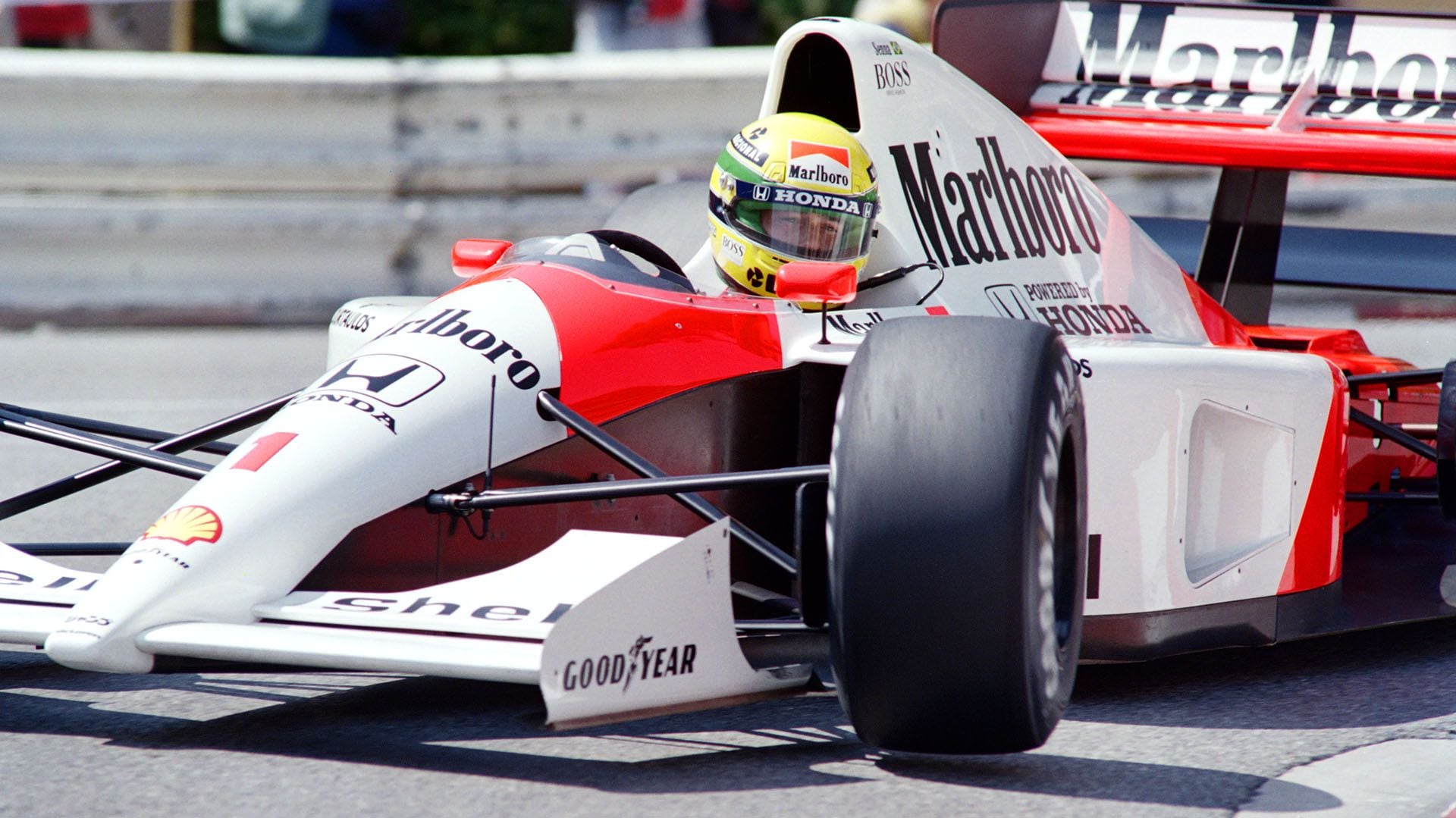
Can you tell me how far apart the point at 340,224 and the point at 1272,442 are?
578 centimetres

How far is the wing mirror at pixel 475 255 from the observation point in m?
4.26

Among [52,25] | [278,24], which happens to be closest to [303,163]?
[278,24]

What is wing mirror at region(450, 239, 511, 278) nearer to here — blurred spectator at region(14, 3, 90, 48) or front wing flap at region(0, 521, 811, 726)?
front wing flap at region(0, 521, 811, 726)

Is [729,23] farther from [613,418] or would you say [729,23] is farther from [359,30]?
[613,418]

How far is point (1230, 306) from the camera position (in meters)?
5.95

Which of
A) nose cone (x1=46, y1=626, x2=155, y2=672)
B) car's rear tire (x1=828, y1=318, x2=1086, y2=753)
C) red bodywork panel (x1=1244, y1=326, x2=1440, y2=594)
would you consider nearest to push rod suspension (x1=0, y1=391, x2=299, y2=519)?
nose cone (x1=46, y1=626, x2=155, y2=672)

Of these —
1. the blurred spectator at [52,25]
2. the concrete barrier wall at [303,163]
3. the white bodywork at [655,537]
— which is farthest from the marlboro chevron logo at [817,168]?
the blurred spectator at [52,25]

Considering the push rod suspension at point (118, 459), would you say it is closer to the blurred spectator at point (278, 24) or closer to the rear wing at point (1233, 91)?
the rear wing at point (1233, 91)

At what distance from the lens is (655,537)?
10.2 ft

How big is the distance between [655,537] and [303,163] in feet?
20.2

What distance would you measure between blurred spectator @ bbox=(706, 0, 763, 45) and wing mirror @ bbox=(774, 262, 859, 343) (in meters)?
7.59

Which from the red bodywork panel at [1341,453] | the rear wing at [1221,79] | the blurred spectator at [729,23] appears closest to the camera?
the red bodywork panel at [1341,453]

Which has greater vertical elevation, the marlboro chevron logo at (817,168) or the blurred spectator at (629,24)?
the marlboro chevron logo at (817,168)

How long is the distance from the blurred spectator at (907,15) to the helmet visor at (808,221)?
5.80m
